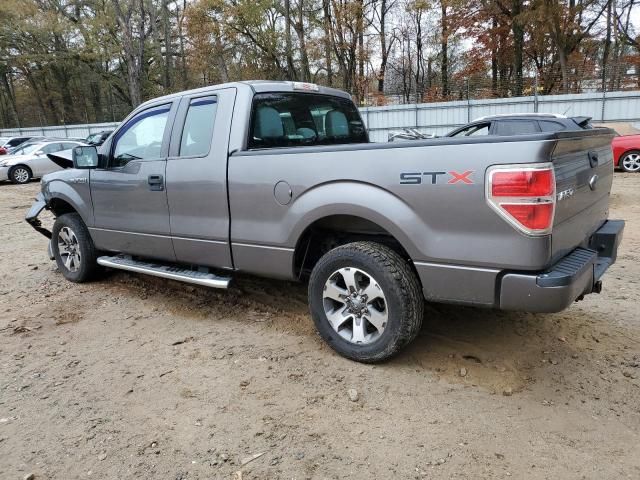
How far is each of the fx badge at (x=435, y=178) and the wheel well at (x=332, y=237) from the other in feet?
1.40

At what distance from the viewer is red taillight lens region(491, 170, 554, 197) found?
251cm

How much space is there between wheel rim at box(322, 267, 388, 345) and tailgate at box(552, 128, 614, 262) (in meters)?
1.08

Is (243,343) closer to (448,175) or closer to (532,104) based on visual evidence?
(448,175)

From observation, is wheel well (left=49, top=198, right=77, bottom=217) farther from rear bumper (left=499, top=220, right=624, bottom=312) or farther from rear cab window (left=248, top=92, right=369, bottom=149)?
rear bumper (left=499, top=220, right=624, bottom=312)

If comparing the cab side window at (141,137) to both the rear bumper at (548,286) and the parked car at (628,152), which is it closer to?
the rear bumper at (548,286)

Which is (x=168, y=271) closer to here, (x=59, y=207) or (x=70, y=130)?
(x=59, y=207)

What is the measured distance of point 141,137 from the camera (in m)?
4.59

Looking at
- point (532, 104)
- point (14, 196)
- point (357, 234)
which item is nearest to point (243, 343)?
point (357, 234)

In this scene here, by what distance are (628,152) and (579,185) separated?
11.6 meters

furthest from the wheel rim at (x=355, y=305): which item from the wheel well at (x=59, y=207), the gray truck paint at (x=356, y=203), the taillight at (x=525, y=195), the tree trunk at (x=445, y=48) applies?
the tree trunk at (x=445, y=48)

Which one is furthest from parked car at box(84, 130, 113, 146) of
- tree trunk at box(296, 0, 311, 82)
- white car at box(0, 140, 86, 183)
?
tree trunk at box(296, 0, 311, 82)

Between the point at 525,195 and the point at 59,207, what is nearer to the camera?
the point at 525,195

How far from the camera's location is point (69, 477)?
2.42 meters

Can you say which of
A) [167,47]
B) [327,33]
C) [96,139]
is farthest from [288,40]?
[96,139]
